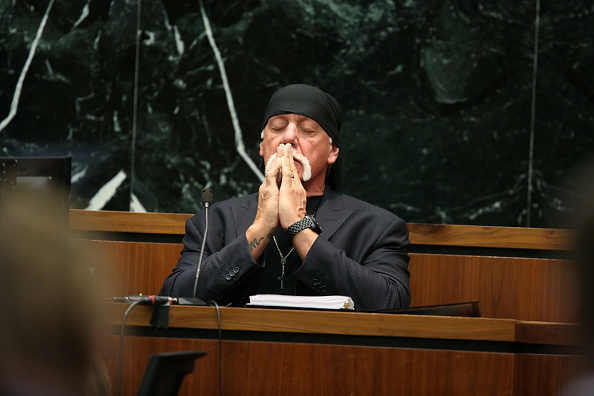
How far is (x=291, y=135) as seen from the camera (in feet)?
8.66

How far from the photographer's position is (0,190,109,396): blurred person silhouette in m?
0.76

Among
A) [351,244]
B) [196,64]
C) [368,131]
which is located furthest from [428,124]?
[351,244]

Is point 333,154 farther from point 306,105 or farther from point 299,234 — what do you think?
point 299,234

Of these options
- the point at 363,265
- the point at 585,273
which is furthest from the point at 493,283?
the point at 585,273

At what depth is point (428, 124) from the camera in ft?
12.0

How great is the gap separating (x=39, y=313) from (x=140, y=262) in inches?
81.8

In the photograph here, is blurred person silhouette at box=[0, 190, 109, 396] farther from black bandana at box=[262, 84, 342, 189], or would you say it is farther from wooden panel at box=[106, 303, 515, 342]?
black bandana at box=[262, 84, 342, 189]

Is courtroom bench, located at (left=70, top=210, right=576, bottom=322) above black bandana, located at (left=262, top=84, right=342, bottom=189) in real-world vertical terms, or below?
below

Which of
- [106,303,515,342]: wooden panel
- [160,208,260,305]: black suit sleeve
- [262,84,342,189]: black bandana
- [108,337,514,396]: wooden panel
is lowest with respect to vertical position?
[108,337,514,396]: wooden panel

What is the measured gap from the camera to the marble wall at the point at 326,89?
143 inches

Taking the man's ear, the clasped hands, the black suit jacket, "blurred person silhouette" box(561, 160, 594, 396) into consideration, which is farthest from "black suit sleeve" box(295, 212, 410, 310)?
"blurred person silhouette" box(561, 160, 594, 396)

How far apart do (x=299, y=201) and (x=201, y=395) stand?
92 cm

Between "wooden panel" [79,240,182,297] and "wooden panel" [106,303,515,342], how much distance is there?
110 cm

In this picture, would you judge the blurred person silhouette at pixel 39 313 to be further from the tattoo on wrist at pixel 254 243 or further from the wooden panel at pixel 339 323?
the tattoo on wrist at pixel 254 243
